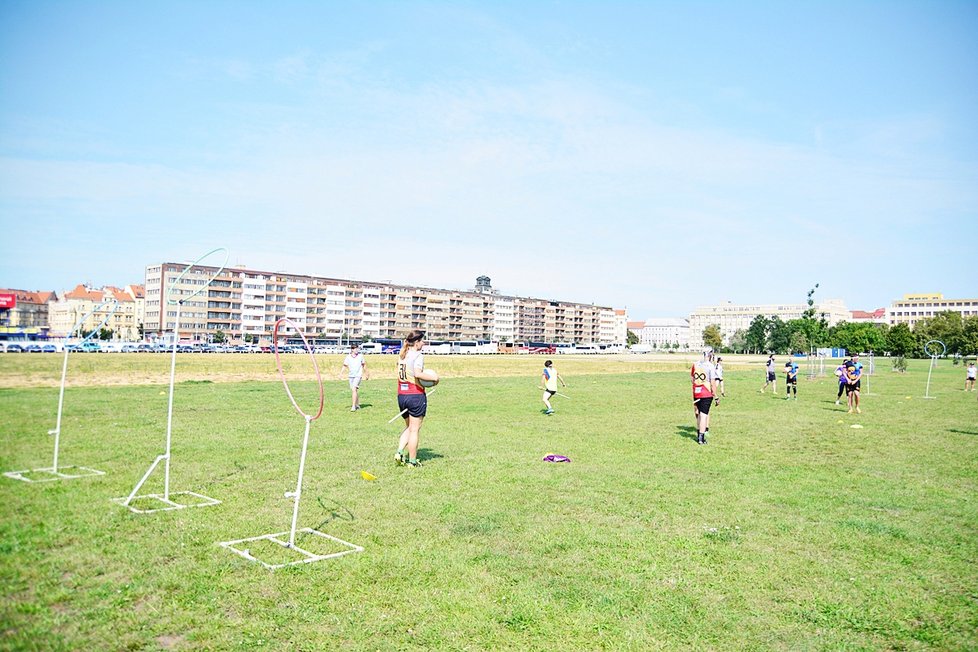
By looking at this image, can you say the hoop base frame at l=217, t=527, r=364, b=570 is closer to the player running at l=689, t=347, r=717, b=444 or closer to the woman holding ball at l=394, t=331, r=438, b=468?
the woman holding ball at l=394, t=331, r=438, b=468

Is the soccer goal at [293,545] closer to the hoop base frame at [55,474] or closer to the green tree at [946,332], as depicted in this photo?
the hoop base frame at [55,474]

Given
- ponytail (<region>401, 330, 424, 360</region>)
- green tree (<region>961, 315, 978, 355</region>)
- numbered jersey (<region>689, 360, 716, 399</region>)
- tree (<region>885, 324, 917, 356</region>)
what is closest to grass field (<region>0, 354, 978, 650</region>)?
numbered jersey (<region>689, 360, 716, 399</region>)

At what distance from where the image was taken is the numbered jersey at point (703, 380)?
58.2ft

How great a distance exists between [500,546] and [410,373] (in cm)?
499

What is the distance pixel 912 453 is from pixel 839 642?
13.3 m

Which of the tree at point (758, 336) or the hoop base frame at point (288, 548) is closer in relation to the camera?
the hoop base frame at point (288, 548)

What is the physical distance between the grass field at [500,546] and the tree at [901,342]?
14519cm

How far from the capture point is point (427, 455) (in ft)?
47.6

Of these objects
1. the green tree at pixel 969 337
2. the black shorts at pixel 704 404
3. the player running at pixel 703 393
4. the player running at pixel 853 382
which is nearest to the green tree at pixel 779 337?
the green tree at pixel 969 337

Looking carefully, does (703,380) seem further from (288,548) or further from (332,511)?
(288,548)

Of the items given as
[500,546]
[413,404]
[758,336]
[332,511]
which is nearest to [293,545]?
[332,511]

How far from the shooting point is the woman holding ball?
1255 centimetres

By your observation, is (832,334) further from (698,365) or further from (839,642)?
(839,642)

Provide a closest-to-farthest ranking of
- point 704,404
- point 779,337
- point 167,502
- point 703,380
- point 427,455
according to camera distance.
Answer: point 167,502 < point 427,455 < point 704,404 < point 703,380 < point 779,337
